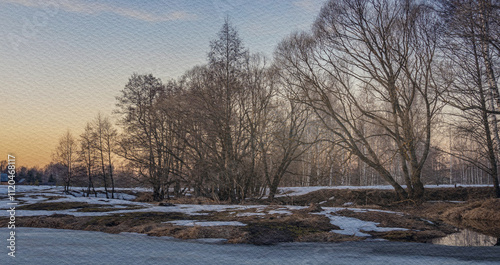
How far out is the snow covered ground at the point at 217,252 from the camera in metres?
5.25

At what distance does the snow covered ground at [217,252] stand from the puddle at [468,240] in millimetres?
522

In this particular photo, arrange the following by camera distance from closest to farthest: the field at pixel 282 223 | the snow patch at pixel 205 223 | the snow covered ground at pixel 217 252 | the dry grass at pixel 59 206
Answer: the snow covered ground at pixel 217 252
the field at pixel 282 223
the snow patch at pixel 205 223
the dry grass at pixel 59 206

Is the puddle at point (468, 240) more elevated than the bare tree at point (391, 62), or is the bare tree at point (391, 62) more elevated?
the bare tree at point (391, 62)

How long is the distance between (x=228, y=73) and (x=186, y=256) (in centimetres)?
1203

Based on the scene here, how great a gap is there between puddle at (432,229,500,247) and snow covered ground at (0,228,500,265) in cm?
52

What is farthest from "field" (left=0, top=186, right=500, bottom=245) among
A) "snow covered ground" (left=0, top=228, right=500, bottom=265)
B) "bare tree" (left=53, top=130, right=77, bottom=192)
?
"bare tree" (left=53, top=130, right=77, bottom=192)

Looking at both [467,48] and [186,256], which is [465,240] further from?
[467,48]

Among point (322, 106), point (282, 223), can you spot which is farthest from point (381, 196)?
point (282, 223)

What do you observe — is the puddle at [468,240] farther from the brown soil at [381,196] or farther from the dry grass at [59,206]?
the dry grass at [59,206]

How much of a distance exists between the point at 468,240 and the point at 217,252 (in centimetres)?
519

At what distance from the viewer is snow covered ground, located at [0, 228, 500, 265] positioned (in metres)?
5.25

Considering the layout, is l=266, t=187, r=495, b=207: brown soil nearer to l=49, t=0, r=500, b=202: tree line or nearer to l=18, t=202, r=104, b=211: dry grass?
l=49, t=0, r=500, b=202: tree line

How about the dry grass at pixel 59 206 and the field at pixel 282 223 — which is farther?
the dry grass at pixel 59 206

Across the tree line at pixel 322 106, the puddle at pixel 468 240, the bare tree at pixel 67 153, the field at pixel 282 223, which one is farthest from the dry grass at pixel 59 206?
the bare tree at pixel 67 153
